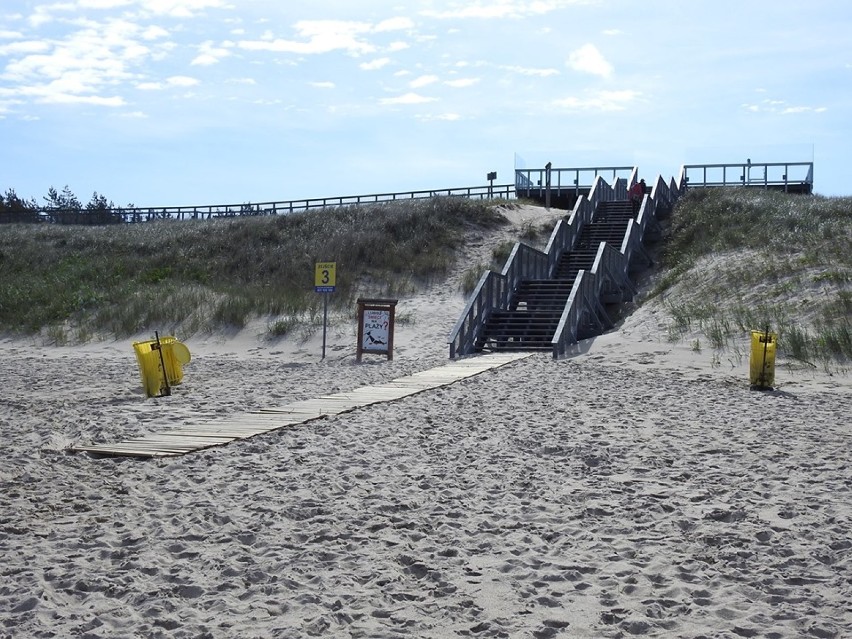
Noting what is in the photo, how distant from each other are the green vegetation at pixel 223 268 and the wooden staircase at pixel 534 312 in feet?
17.5

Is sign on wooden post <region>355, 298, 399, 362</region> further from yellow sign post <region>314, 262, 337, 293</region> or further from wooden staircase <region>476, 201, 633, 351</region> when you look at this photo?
wooden staircase <region>476, 201, 633, 351</region>

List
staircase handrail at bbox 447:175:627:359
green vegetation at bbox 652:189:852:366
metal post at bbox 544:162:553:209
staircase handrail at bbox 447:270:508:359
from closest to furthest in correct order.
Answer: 1. green vegetation at bbox 652:189:852:366
2. staircase handrail at bbox 447:270:508:359
3. staircase handrail at bbox 447:175:627:359
4. metal post at bbox 544:162:553:209

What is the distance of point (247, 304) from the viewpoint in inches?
979

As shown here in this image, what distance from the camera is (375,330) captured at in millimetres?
19141

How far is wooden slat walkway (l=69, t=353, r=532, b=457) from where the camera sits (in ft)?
28.1

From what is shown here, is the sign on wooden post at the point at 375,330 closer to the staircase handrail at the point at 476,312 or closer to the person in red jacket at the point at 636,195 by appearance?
the staircase handrail at the point at 476,312

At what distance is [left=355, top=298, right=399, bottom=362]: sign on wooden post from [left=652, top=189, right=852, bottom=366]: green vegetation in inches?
228

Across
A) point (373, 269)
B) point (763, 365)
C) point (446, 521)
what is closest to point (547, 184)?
point (373, 269)

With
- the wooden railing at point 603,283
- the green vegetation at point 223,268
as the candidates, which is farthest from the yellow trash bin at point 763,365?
the green vegetation at point 223,268

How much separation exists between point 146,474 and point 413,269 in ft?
70.5

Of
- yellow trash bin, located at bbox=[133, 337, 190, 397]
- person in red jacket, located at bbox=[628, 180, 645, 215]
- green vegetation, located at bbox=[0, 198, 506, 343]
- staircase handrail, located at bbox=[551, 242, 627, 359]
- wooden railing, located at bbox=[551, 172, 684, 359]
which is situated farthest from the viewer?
person in red jacket, located at bbox=[628, 180, 645, 215]

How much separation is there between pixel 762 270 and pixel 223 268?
59.4 ft

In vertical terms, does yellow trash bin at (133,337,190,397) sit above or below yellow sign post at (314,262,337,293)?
below

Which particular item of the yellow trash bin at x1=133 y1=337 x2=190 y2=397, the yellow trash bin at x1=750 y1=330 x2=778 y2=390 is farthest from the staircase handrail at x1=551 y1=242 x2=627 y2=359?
the yellow trash bin at x1=133 y1=337 x2=190 y2=397
